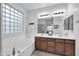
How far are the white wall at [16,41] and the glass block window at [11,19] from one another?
77 millimetres

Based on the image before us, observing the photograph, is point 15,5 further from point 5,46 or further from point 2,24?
point 5,46

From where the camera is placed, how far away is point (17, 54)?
61.5 inches

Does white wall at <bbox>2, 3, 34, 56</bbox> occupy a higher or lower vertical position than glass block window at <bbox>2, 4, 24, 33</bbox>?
lower

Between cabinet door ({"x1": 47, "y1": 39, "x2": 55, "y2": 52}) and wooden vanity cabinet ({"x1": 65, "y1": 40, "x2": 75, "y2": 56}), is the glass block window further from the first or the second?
wooden vanity cabinet ({"x1": 65, "y1": 40, "x2": 75, "y2": 56})

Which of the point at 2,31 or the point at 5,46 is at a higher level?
the point at 2,31

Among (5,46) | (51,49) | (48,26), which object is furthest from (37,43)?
(5,46)

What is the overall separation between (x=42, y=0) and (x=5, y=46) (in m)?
1.11

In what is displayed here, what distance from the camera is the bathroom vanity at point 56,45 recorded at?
1565 millimetres

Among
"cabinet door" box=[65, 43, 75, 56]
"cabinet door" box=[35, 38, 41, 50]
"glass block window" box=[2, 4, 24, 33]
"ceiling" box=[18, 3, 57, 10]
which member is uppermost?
"ceiling" box=[18, 3, 57, 10]

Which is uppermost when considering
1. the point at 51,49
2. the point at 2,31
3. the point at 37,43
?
the point at 2,31

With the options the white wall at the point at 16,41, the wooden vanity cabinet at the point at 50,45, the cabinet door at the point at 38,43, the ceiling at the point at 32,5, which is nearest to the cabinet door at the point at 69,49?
the wooden vanity cabinet at the point at 50,45

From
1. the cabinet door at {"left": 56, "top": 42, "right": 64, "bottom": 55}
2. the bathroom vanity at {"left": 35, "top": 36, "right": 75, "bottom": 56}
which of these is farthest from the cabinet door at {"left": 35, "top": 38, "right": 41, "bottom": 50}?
the cabinet door at {"left": 56, "top": 42, "right": 64, "bottom": 55}

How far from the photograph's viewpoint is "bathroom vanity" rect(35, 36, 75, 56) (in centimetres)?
156

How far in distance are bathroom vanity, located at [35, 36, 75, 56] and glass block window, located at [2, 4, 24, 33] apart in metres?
0.45
